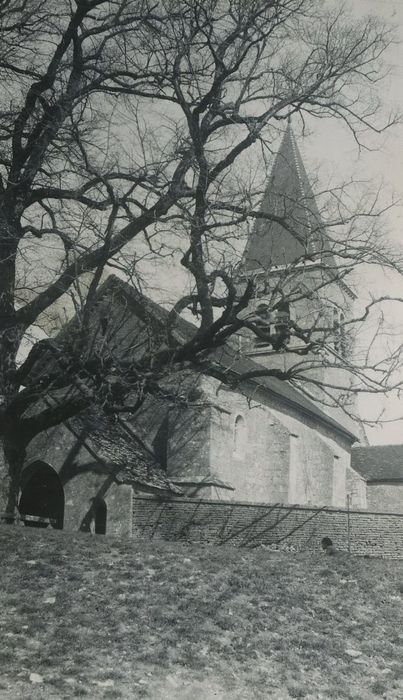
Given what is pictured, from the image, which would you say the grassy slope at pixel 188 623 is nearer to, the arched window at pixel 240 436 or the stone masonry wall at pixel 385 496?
the arched window at pixel 240 436

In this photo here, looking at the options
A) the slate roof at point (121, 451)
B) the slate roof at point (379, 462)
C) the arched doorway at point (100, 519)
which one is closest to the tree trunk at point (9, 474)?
the slate roof at point (121, 451)

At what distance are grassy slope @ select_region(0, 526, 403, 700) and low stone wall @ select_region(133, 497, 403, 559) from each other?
12.9 feet

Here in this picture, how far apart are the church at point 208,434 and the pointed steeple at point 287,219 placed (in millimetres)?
89

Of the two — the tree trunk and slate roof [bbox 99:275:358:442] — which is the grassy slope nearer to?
the tree trunk

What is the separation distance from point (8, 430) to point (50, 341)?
216cm

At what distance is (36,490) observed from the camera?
1961 cm

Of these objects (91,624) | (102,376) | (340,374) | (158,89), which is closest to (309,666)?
(91,624)

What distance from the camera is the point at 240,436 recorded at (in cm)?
2325

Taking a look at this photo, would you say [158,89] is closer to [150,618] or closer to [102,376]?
[102,376]

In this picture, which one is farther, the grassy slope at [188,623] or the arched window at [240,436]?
the arched window at [240,436]

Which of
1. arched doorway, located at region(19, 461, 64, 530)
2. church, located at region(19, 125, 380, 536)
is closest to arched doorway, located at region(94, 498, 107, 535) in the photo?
church, located at region(19, 125, 380, 536)

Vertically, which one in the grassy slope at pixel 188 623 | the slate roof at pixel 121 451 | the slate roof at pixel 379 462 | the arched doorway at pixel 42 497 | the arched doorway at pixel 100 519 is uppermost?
the slate roof at pixel 379 462

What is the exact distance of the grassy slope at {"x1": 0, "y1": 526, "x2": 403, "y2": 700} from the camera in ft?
23.4

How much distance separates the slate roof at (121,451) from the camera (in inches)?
667
